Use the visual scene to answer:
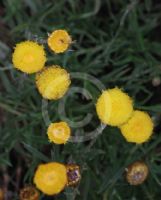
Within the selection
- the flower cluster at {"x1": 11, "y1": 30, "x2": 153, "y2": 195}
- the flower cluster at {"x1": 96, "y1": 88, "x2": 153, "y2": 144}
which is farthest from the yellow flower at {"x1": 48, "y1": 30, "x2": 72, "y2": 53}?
the flower cluster at {"x1": 96, "y1": 88, "x2": 153, "y2": 144}

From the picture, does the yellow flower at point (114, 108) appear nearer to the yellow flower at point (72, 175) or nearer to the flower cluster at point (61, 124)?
the flower cluster at point (61, 124)

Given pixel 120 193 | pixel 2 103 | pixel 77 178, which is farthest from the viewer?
pixel 2 103

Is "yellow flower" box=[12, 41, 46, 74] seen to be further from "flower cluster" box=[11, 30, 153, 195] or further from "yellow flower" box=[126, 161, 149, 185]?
"yellow flower" box=[126, 161, 149, 185]

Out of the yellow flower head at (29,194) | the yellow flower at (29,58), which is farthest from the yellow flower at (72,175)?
the yellow flower at (29,58)

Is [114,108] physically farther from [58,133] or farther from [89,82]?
[89,82]

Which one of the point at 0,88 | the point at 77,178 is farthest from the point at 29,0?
the point at 77,178

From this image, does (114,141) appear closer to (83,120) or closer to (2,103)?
(83,120)

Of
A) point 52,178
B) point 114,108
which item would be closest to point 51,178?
point 52,178
